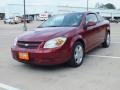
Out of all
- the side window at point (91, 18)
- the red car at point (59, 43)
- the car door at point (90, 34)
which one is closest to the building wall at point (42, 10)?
the side window at point (91, 18)

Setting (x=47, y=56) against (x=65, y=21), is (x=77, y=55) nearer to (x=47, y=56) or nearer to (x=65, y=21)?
(x=47, y=56)

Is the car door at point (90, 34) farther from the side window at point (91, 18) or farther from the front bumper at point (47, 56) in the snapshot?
the front bumper at point (47, 56)

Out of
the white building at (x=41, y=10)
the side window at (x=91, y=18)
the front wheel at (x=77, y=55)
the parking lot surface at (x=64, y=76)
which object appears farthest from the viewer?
the white building at (x=41, y=10)

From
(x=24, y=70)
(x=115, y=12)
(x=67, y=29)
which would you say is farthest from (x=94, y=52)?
(x=115, y=12)

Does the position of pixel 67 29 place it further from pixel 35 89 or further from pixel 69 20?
pixel 35 89

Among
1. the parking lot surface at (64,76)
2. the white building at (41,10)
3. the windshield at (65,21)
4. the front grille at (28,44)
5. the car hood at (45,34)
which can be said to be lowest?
the parking lot surface at (64,76)

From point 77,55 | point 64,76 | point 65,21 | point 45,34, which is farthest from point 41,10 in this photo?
point 64,76

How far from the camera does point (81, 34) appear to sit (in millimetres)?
6652

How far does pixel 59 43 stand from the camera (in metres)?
5.84

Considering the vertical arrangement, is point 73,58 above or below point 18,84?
above

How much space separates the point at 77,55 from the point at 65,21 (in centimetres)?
129

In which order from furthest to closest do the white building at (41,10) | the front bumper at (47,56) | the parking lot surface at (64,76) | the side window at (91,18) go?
the white building at (41,10)
the side window at (91,18)
the front bumper at (47,56)
the parking lot surface at (64,76)

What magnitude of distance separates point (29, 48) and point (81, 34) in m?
1.57

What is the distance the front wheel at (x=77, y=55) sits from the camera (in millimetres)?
6232
